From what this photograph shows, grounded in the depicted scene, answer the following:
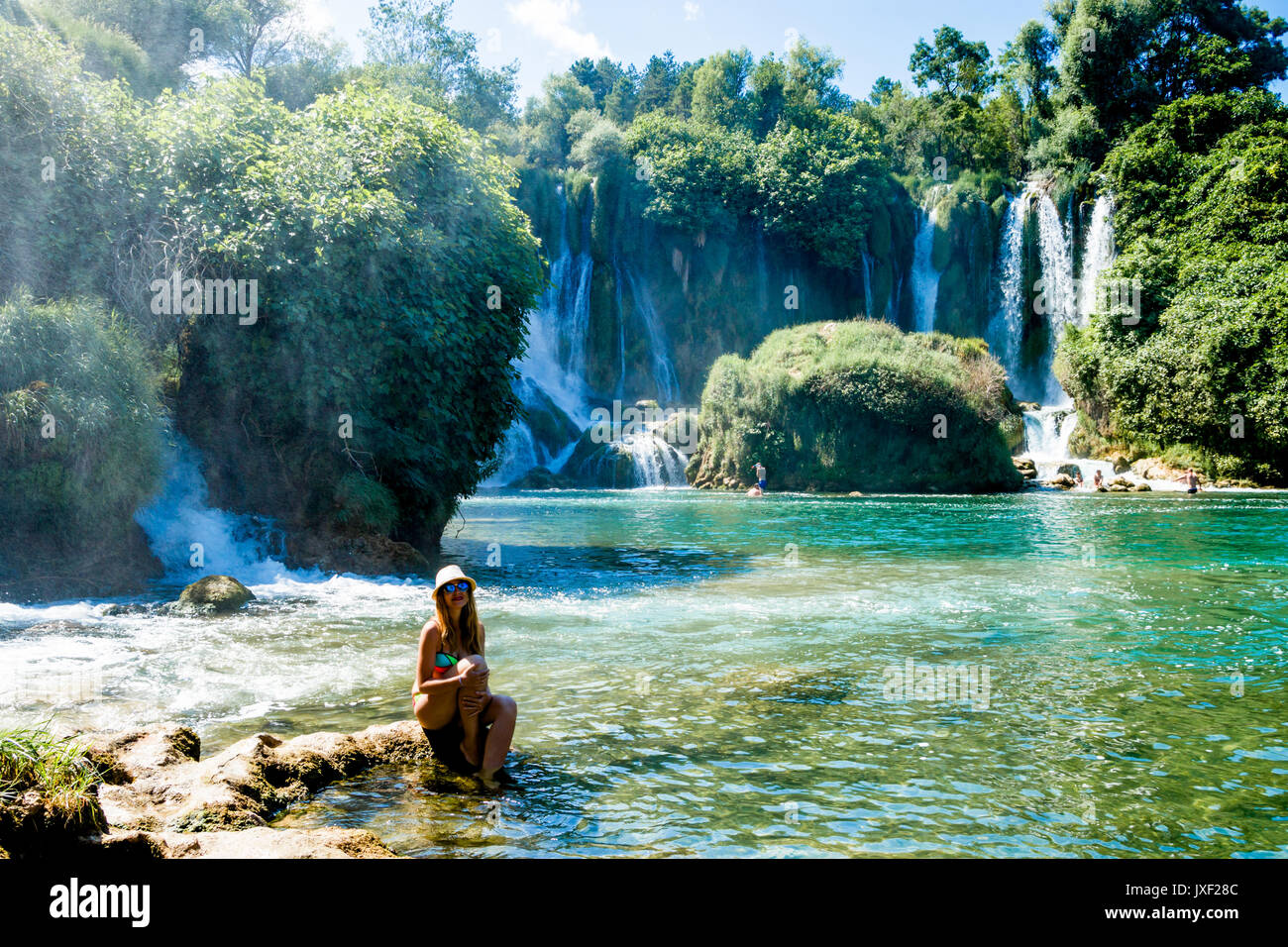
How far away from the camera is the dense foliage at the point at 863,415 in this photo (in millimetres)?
38656

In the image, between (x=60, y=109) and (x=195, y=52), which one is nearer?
(x=60, y=109)

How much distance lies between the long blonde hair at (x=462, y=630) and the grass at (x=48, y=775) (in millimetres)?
2248

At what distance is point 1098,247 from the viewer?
49281 millimetres

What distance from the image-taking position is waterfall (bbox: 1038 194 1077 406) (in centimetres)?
4931

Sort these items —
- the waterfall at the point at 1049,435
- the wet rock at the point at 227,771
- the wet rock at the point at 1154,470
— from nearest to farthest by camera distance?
1. the wet rock at the point at 227,771
2. the wet rock at the point at 1154,470
3. the waterfall at the point at 1049,435

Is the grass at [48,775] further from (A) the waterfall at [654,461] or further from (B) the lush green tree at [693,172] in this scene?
(B) the lush green tree at [693,172]

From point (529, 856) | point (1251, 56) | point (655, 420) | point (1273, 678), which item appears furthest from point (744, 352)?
point (529, 856)

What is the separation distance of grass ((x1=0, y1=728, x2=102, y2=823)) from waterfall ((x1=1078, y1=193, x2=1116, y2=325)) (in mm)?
51693

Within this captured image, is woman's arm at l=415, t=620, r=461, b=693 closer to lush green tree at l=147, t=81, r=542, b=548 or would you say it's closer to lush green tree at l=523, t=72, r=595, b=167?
lush green tree at l=147, t=81, r=542, b=548

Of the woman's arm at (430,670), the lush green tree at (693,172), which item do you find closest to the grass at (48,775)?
the woman's arm at (430,670)

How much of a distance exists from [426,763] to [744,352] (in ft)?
173
